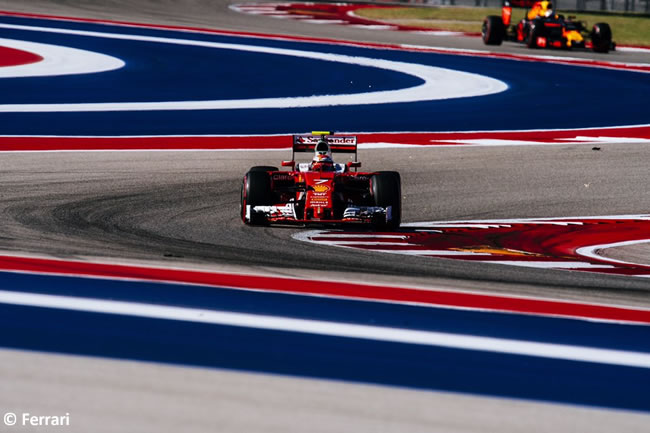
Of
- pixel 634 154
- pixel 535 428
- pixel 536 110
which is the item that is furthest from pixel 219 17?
pixel 535 428

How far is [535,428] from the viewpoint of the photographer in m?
5.06

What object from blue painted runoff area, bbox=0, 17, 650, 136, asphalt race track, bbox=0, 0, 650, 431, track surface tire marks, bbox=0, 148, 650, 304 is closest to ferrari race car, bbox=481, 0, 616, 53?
blue painted runoff area, bbox=0, 17, 650, 136

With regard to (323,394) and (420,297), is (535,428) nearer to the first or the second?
(323,394)

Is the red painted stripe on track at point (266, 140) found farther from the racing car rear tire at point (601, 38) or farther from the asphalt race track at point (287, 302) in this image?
the racing car rear tire at point (601, 38)

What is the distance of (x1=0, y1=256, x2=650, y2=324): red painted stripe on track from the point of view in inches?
291

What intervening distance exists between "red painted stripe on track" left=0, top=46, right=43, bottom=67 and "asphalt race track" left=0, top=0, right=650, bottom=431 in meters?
6.10

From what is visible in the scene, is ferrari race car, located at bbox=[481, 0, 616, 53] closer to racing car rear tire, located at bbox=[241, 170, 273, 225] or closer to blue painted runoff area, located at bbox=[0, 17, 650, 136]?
blue painted runoff area, located at bbox=[0, 17, 650, 136]

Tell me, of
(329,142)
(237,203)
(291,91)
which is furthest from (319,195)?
(291,91)

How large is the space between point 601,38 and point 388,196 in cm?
2177

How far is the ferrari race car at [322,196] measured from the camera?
38.0 feet

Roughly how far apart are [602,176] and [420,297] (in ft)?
27.5

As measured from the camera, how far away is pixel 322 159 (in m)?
12.2

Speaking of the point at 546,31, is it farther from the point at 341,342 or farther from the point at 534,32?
the point at 341,342

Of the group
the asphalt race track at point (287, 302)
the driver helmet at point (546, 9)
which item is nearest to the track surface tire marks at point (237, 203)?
the asphalt race track at point (287, 302)
